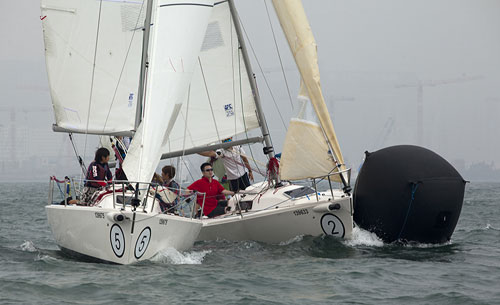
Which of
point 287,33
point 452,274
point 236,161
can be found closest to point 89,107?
point 236,161

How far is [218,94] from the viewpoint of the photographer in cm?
1653

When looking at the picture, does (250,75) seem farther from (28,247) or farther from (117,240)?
(117,240)

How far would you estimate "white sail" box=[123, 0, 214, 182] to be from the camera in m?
11.6

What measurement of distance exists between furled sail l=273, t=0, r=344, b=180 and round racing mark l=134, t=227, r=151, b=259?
3754 mm

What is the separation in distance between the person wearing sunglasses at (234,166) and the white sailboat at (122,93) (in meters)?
2.12

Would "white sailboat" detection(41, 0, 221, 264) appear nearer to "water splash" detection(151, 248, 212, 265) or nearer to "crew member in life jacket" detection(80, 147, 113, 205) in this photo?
"water splash" detection(151, 248, 212, 265)

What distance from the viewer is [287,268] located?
10883mm

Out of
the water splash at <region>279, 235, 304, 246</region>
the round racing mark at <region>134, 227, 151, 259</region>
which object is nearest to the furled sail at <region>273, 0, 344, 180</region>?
the water splash at <region>279, 235, 304, 246</region>

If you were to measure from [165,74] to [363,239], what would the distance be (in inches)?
176

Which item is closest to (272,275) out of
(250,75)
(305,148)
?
(305,148)

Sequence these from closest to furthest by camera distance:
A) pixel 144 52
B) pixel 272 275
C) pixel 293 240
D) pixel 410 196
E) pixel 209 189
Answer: pixel 272 275 → pixel 410 196 → pixel 293 240 → pixel 209 189 → pixel 144 52

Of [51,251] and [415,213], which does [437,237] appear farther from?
[51,251]

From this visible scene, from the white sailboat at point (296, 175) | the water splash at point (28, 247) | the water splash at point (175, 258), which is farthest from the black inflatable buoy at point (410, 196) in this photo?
the water splash at point (28, 247)

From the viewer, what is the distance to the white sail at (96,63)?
627 inches
